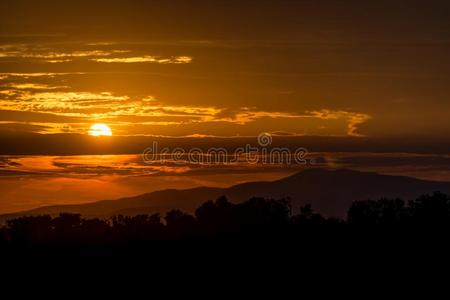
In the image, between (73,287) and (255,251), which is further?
(255,251)

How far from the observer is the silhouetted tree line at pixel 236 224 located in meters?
100

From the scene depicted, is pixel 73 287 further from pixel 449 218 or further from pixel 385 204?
pixel 385 204

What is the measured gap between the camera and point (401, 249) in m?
87.7

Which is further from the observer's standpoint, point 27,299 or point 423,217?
point 423,217

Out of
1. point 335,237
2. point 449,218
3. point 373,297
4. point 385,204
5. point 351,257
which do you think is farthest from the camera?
point 385,204

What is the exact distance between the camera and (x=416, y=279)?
77250 mm

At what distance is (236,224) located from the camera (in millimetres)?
110125

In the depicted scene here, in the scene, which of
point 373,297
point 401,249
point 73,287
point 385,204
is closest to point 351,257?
point 401,249

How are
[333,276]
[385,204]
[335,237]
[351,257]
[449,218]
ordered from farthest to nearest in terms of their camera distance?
[385,204], [449,218], [335,237], [351,257], [333,276]

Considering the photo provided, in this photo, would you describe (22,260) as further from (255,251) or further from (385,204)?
(385,204)

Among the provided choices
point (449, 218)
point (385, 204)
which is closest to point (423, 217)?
point (449, 218)

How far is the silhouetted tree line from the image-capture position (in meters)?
100

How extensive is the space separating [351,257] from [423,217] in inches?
1113

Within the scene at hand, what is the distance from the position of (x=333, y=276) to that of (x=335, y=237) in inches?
652
